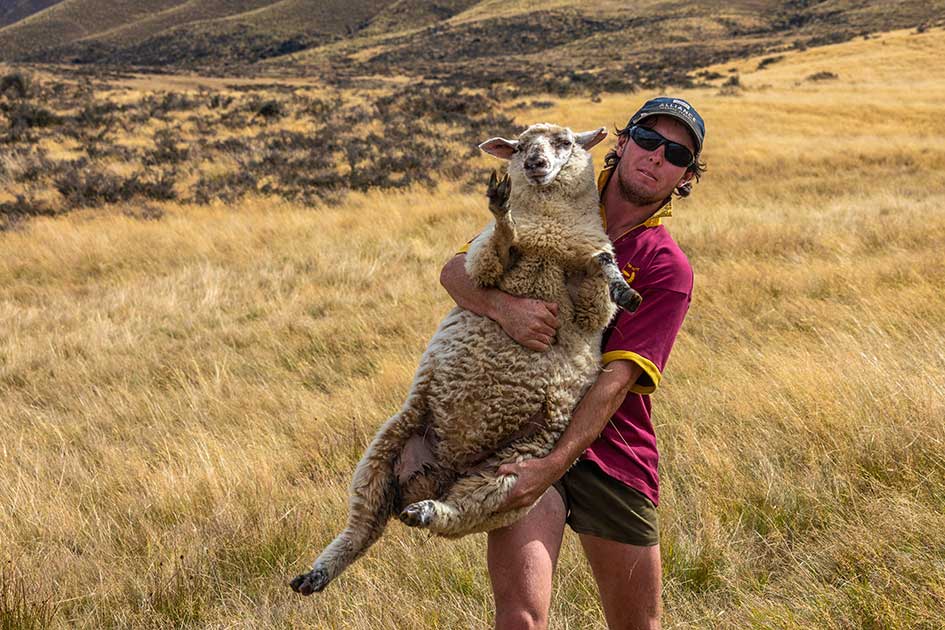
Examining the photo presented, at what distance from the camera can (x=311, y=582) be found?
2.20 metres

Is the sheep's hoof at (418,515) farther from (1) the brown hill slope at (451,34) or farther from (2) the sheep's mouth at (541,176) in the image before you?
(1) the brown hill slope at (451,34)

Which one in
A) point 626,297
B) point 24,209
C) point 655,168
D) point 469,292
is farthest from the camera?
point 24,209

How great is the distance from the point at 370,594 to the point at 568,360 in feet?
4.77

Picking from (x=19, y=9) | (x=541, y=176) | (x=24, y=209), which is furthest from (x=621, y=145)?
(x=19, y=9)

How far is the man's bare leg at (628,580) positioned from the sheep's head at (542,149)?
128 centimetres

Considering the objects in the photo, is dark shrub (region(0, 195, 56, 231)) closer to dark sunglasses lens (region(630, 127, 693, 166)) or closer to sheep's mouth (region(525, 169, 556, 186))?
sheep's mouth (region(525, 169, 556, 186))

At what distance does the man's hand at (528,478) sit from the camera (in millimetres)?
2158

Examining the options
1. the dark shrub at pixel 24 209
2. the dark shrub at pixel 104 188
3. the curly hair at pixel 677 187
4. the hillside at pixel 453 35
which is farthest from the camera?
the hillside at pixel 453 35

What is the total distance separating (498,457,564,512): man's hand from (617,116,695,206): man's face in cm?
100

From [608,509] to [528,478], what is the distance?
337 mm

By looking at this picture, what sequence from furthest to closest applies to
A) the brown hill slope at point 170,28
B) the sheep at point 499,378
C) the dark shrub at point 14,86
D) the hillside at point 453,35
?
the brown hill slope at point 170,28, the hillside at point 453,35, the dark shrub at point 14,86, the sheep at point 499,378

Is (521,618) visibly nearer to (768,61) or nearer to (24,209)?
(24,209)

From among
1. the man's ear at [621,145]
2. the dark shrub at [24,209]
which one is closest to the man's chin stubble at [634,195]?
the man's ear at [621,145]

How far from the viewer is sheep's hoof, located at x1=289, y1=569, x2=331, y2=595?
2178 millimetres
